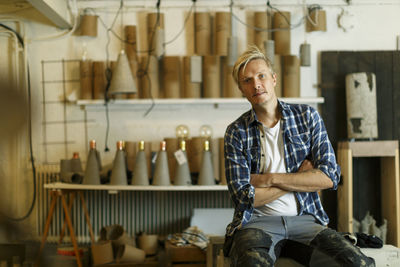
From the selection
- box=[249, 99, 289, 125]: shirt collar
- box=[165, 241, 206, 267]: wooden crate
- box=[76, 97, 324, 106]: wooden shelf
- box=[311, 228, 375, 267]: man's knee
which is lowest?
box=[165, 241, 206, 267]: wooden crate

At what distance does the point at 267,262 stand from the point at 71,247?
A: 2.04 m

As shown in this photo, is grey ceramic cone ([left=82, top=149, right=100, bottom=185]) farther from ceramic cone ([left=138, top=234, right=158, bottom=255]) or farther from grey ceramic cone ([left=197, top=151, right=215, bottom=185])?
grey ceramic cone ([left=197, top=151, right=215, bottom=185])

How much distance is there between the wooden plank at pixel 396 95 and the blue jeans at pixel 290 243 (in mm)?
2030

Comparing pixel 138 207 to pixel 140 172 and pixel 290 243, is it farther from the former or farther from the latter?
pixel 290 243

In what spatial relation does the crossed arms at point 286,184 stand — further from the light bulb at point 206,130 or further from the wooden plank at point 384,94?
the wooden plank at point 384,94

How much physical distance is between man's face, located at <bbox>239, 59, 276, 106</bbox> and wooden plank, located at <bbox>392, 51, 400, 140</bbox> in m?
1.99

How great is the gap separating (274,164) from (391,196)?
185 centimetres

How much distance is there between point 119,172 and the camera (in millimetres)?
3273

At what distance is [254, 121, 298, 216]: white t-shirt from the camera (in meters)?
1.99

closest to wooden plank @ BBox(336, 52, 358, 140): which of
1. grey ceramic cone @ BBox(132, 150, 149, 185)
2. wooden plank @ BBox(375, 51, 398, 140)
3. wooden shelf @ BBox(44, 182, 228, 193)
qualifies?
wooden plank @ BBox(375, 51, 398, 140)

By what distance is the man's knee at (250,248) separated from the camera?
1701 mm

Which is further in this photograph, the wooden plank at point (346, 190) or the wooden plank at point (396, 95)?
the wooden plank at point (396, 95)

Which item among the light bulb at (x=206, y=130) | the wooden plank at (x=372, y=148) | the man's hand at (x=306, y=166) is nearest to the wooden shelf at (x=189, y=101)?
the light bulb at (x=206, y=130)

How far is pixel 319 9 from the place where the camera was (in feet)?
11.9
